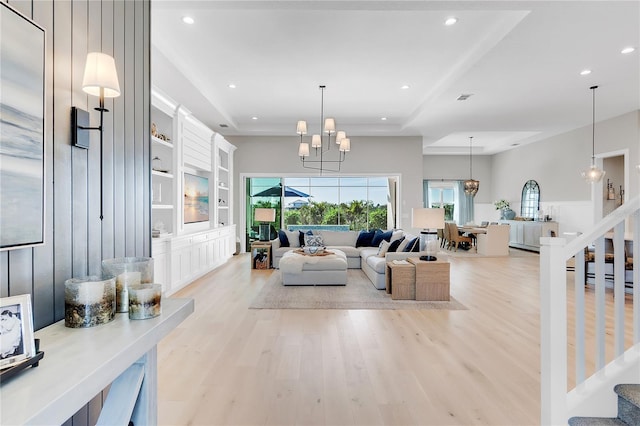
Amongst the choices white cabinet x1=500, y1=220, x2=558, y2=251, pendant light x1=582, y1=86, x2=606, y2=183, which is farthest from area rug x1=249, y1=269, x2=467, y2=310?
white cabinet x1=500, y1=220, x2=558, y2=251

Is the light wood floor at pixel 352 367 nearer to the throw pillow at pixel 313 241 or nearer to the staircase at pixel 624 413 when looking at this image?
the staircase at pixel 624 413

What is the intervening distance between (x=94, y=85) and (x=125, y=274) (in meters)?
0.80

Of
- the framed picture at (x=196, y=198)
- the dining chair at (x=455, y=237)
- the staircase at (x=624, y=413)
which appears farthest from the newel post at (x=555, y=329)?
the dining chair at (x=455, y=237)

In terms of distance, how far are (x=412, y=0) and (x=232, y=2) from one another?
1.60 metres

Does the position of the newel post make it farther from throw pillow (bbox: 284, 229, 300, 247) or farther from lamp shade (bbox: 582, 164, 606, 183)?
lamp shade (bbox: 582, 164, 606, 183)

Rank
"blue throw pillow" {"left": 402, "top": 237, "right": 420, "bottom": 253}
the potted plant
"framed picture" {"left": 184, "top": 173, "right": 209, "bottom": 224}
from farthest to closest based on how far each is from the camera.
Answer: the potted plant, "framed picture" {"left": 184, "top": 173, "right": 209, "bottom": 224}, "blue throw pillow" {"left": 402, "top": 237, "right": 420, "bottom": 253}

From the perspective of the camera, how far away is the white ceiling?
3422 millimetres

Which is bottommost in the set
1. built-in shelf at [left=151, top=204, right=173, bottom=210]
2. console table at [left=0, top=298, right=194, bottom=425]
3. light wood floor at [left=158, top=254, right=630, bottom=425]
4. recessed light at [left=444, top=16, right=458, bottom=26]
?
light wood floor at [left=158, top=254, right=630, bottom=425]

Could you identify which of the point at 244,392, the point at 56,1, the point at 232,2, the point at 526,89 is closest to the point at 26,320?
the point at 56,1

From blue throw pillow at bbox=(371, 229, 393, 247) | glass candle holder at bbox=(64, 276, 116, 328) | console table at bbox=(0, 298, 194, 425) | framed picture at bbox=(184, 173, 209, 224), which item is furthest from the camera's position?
blue throw pillow at bbox=(371, 229, 393, 247)

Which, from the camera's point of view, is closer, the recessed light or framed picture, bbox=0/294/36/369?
framed picture, bbox=0/294/36/369

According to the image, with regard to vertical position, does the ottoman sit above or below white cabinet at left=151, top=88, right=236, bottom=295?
below

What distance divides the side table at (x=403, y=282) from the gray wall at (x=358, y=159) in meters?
4.43

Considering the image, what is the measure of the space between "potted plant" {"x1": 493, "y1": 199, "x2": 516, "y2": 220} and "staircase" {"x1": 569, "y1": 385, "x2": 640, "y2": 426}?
9.82 m
